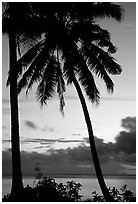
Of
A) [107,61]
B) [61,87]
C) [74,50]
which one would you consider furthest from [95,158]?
[74,50]

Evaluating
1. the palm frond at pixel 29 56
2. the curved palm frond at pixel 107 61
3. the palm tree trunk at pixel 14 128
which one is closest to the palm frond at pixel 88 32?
the curved palm frond at pixel 107 61

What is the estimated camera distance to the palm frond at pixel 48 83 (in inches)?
514

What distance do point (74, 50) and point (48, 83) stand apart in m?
1.46

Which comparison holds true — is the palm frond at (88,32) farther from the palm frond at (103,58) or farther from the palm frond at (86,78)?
the palm frond at (86,78)

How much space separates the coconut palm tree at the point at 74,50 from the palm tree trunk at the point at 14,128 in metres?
0.37

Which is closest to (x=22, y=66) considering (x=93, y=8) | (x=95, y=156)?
(x=93, y=8)

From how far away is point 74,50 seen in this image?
12523 mm

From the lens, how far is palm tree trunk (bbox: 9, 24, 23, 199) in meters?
11.8

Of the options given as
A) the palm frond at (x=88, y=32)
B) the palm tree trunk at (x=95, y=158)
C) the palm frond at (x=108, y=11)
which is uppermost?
the palm frond at (x=108, y=11)

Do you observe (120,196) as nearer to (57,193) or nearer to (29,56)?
(57,193)

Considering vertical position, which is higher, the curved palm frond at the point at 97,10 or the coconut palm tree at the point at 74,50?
the curved palm frond at the point at 97,10

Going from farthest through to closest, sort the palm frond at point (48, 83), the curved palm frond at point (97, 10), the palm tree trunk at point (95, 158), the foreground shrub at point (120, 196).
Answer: the palm frond at point (48, 83)
the curved palm frond at point (97, 10)
the foreground shrub at point (120, 196)
the palm tree trunk at point (95, 158)

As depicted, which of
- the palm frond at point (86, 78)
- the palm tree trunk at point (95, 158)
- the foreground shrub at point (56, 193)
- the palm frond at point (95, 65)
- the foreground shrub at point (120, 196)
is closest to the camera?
the foreground shrub at point (56, 193)

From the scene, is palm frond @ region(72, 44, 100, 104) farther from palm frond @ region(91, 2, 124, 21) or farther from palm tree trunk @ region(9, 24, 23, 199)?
palm tree trunk @ region(9, 24, 23, 199)
